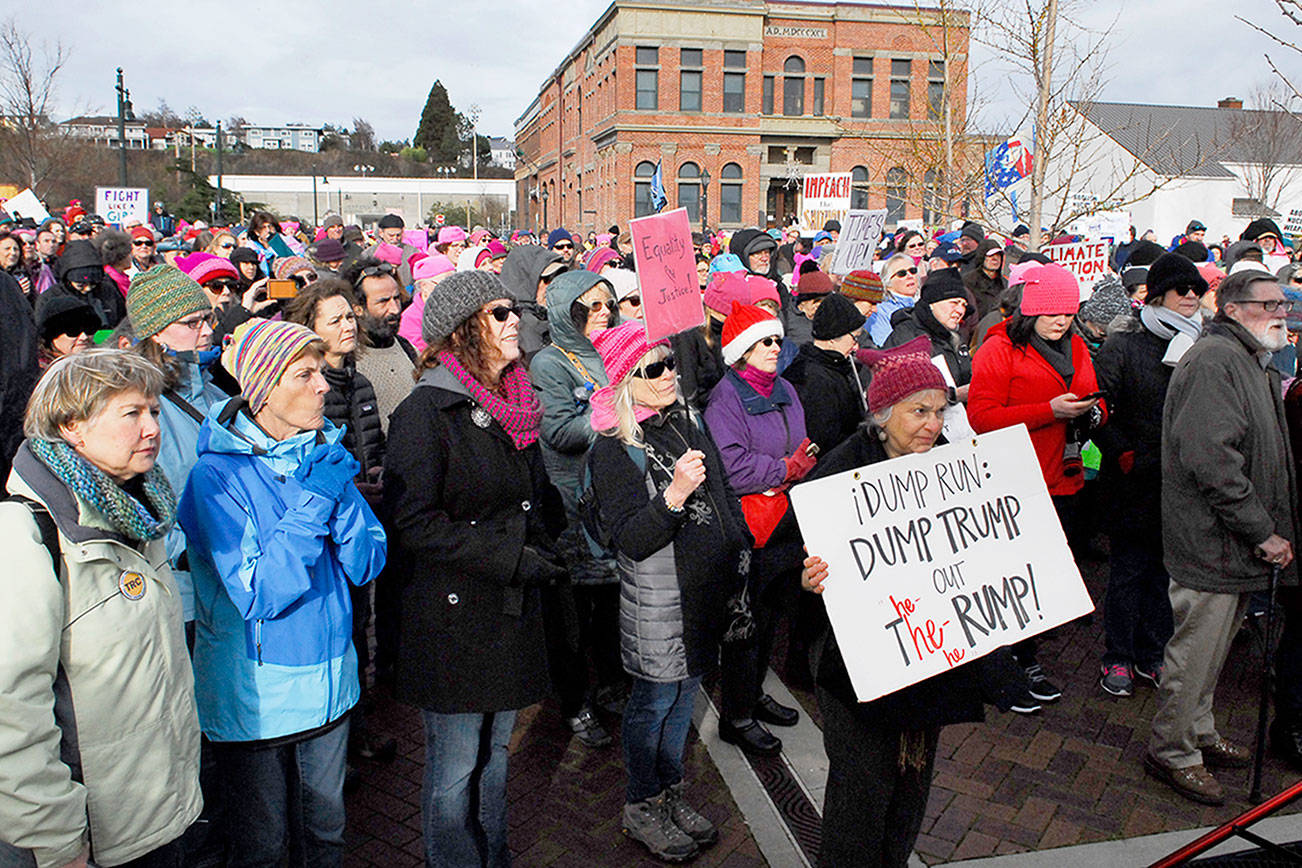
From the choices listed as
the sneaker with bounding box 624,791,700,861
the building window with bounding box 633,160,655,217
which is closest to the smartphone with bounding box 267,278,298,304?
the sneaker with bounding box 624,791,700,861

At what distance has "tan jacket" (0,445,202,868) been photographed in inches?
81.6

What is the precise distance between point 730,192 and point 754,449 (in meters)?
43.2

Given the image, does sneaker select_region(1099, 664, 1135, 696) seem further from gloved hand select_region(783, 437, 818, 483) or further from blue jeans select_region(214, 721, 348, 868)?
blue jeans select_region(214, 721, 348, 868)

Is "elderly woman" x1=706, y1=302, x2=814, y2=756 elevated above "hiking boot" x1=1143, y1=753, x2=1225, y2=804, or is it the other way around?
"elderly woman" x1=706, y1=302, x2=814, y2=756

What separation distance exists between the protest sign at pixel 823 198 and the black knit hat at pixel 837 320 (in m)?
12.3

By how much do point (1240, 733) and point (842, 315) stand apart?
282 centimetres

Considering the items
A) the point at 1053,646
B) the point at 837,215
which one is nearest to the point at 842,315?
the point at 1053,646

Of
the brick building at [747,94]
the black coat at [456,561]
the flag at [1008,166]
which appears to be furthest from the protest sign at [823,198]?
the brick building at [747,94]

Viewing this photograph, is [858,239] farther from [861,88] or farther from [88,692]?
[861,88]

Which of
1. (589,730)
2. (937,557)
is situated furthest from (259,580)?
(589,730)

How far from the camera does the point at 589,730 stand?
4570 mm

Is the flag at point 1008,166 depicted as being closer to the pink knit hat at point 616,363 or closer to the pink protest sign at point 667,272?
the pink protest sign at point 667,272

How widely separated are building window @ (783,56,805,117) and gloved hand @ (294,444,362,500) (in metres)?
46.4

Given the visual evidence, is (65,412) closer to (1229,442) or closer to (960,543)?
(960,543)
